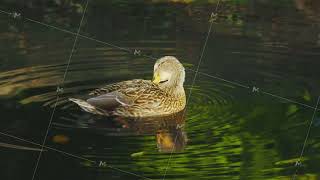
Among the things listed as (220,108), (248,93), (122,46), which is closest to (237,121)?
(220,108)

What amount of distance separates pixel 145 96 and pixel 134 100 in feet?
0.34

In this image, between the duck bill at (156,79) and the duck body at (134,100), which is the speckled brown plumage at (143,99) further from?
the duck bill at (156,79)

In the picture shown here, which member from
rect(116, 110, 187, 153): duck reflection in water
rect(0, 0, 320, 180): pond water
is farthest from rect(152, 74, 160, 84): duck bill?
rect(116, 110, 187, 153): duck reflection in water

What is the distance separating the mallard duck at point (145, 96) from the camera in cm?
810

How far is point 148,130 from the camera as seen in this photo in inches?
301

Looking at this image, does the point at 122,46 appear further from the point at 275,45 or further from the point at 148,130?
the point at 148,130

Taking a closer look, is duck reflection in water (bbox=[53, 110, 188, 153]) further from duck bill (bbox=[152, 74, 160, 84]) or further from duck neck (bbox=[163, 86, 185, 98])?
duck bill (bbox=[152, 74, 160, 84])

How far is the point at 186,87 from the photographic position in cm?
899

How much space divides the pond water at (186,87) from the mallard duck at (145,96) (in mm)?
133

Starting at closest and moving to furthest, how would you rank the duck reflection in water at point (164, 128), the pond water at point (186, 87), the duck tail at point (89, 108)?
the pond water at point (186, 87)
the duck reflection in water at point (164, 128)
the duck tail at point (89, 108)

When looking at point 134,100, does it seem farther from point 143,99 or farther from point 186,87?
point 186,87

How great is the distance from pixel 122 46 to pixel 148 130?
2.72 m

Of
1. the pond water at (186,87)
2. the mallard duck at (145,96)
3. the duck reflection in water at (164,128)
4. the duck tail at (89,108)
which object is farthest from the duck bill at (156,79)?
the duck tail at (89,108)

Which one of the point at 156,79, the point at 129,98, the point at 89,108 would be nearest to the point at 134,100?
the point at 129,98
